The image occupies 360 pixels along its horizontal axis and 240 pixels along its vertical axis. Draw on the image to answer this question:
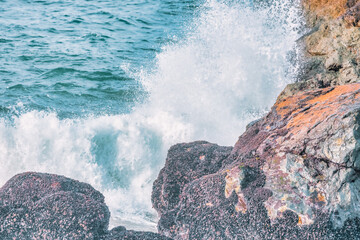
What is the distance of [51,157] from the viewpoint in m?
6.44

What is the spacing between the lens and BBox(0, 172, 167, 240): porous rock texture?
11.8 feet

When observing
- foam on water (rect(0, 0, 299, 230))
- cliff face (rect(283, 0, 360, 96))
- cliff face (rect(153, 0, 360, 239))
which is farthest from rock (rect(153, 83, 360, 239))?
foam on water (rect(0, 0, 299, 230))

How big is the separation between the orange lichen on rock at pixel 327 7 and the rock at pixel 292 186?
3757 mm

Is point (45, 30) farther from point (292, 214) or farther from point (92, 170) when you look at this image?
point (292, 214)

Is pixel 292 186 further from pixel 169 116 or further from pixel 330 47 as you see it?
pixel 169 116

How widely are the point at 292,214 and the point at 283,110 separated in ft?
4.41

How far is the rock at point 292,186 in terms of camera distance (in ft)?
10.6

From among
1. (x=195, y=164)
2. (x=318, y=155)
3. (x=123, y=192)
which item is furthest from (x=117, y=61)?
(x=318, y=155)

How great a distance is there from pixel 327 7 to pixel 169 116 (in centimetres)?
399

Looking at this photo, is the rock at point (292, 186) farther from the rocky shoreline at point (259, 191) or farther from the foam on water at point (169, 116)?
the foam on water at point (169, 116)

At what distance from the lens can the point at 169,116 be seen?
24.6ft

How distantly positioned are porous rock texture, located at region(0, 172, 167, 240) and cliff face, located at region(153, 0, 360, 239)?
59cm

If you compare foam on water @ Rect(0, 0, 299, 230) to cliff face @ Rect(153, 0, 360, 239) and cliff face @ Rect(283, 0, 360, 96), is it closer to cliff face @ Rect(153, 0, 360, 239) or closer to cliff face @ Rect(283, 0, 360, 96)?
cliff face @ Rect(283, 0, 360, 96)

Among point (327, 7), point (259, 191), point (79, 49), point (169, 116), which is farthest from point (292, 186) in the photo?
point (79, 49)
